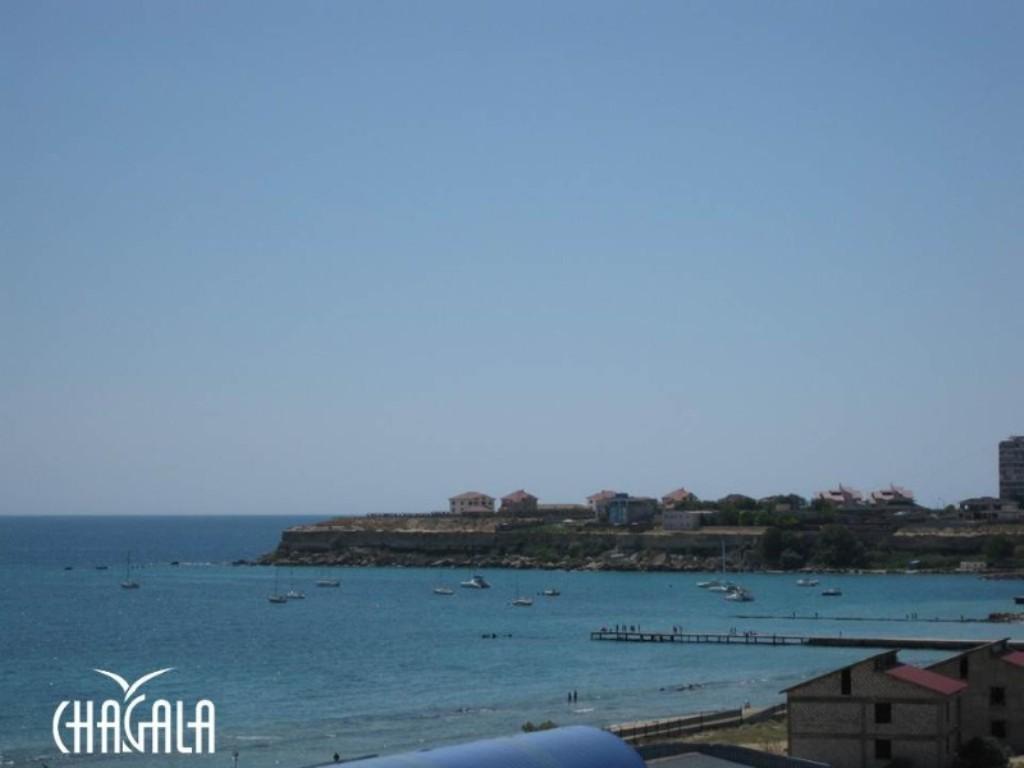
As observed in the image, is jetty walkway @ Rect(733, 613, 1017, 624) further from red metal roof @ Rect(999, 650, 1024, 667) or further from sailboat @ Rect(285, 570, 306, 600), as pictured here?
red metal roof @ Rect(999, 650, 1024, 667)

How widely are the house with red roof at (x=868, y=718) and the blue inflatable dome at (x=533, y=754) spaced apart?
1163cm

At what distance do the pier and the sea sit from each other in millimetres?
1878

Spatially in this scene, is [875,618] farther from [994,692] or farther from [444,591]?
[994,692]

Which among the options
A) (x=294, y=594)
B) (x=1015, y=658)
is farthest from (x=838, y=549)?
(x=1015, y=658)

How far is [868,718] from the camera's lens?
44188 millimetres

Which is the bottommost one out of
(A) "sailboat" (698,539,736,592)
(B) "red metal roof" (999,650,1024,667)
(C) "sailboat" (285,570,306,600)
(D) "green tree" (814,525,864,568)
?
(C) "sailboat" (285,570,306,600)

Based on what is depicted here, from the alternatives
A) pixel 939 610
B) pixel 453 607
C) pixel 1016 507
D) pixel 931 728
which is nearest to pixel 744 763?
pixel 931 728

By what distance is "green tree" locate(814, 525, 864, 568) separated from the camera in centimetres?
17800

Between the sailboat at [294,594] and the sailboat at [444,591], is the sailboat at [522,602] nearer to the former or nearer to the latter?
the sailboat at [444,591]

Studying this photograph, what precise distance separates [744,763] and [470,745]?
378 inches

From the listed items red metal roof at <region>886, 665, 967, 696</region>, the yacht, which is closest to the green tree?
the yacht

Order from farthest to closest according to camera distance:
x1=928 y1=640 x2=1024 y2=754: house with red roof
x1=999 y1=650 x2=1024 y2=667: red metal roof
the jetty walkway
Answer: the jetty walkway < x1=999 y1=650 x2=1024 y2=667: red metal roof < x1=928 y1=640 x2=1024 y2=754: house with red roof

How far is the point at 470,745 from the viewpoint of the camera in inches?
1262

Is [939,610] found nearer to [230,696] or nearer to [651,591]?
[651,591]
